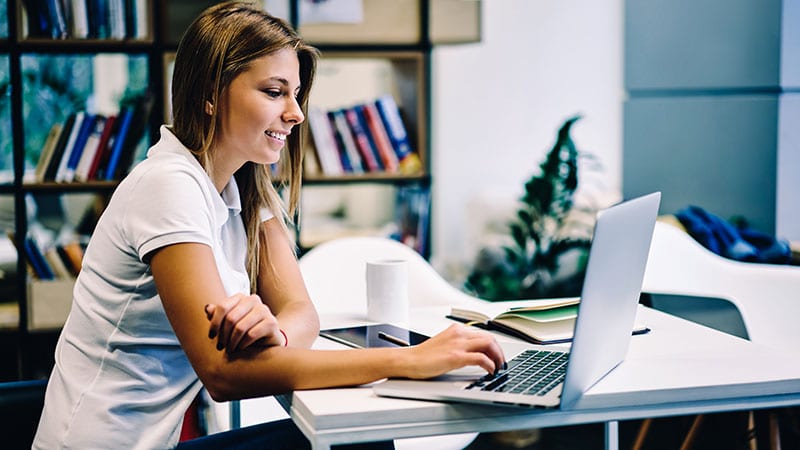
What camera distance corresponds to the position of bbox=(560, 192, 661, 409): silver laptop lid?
1155mm

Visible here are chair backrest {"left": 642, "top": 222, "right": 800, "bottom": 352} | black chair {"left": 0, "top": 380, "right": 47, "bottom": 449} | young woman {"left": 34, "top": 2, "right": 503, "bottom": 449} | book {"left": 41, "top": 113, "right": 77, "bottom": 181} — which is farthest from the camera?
book {"left": 41, "top": 113, "right": 77, "bottom": 181}

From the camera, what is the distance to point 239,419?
75.4 inches

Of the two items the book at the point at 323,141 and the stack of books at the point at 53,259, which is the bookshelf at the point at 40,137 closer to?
the stack of books at the point at 53,259

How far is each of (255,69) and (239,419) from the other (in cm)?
78

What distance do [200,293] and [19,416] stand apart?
45cm

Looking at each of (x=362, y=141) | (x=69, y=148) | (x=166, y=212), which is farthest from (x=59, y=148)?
(x=166, y=212)

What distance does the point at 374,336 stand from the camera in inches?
64.6

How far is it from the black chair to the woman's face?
483mm

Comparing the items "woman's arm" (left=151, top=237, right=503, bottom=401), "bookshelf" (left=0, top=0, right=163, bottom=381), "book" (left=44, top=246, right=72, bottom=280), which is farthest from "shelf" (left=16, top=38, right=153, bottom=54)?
"woman's arm" (left=151, top=237, right=503, bottom=401)

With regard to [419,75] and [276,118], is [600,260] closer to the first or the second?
[276,118]

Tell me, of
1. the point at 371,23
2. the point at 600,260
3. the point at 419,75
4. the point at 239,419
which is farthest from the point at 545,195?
the point at 600,260

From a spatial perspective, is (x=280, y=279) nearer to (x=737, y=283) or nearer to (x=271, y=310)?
(x=271, y=310)

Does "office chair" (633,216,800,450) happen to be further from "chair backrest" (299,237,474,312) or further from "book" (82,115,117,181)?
"book" (82,115,117,181)

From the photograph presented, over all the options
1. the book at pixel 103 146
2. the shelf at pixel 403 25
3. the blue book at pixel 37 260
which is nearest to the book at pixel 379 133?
the shelf at pixel 403 25
